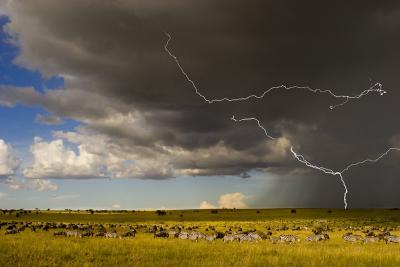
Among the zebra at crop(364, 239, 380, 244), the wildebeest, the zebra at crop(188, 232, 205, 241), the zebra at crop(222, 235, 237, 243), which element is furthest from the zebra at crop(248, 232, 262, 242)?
the wildebeest

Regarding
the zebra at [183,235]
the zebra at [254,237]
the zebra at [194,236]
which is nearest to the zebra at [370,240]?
the zebra at [254,237]

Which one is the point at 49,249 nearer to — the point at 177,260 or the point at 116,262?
the point at 116,262

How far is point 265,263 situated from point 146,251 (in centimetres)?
792

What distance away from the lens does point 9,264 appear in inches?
891

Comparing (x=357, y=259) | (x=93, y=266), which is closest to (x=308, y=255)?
(x=357, y=259)

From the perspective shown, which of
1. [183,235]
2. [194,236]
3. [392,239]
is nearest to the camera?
[392,239]

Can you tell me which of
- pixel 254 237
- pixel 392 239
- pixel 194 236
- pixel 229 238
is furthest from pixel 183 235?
pixel 392 239

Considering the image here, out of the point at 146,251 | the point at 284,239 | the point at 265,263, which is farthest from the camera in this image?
the point at 284,239

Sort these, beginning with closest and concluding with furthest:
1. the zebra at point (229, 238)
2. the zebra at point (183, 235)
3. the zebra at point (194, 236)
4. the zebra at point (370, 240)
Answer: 1. the zebra at point (370, 240)
2. the zebra at point (229, 238)
3. the zebra at point (194, 236)
4. the zebra at point (183, 235)

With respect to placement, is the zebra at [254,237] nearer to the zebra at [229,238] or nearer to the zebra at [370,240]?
the zebra at [229,238]

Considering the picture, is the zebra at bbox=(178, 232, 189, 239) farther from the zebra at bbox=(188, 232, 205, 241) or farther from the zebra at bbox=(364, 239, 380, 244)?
the zebra at bbox=(364, 239, 380, 244)

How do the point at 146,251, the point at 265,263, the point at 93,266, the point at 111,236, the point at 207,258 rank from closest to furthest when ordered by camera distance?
the point at 93,266
the point at 265,263
the point at 207,258
the point at 146,251
the point at 111,236

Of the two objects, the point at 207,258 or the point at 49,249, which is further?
the point at 49,249

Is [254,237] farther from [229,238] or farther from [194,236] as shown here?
[194,236]
